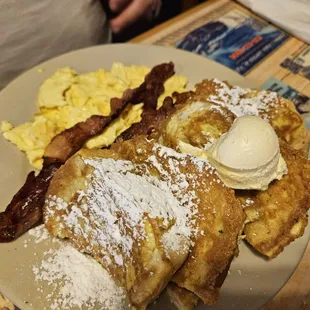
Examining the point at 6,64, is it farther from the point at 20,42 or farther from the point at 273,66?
the point at 273,66

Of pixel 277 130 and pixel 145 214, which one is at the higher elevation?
pixel 145 214

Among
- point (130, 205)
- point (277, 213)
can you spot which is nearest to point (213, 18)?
point (277, 213)

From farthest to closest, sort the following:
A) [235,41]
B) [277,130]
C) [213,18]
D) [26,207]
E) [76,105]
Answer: [213,18] < [235,41] < [76,105] < [277,130] < [26,207]

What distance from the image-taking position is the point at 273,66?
2164 mm

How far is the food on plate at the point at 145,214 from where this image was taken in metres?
1.22

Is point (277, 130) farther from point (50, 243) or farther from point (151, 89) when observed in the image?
point (50, 243)

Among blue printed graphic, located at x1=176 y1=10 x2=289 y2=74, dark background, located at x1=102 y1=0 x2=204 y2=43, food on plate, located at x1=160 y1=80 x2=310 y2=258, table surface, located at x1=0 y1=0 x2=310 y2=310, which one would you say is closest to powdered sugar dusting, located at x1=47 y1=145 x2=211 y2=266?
food on plate, located at x1=160 y1=80 x2=310 y2=258

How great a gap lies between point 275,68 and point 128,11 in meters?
0.79

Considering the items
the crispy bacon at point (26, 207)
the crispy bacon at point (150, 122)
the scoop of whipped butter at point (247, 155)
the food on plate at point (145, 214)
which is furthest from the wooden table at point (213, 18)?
the crispy bacon at point (26, 207)

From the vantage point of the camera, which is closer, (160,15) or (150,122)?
(150,122)

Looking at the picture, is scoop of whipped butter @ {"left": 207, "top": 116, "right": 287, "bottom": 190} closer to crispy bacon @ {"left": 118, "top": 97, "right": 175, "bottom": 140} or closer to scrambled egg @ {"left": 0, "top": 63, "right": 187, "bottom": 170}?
crispy bacon @ {"left": 118, "top": 97, "right": 175, "bottom": 140}

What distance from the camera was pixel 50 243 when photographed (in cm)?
142

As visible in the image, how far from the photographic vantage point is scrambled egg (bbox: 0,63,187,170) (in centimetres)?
170

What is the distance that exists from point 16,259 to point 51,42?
108 centimetres
